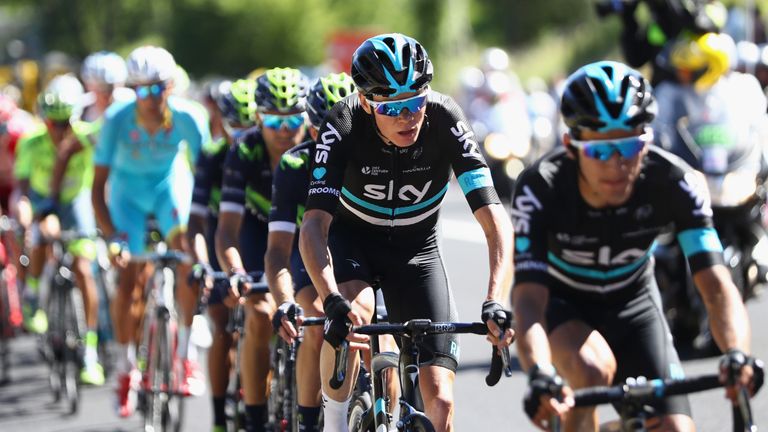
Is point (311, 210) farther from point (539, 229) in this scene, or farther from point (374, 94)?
point (539, 229)

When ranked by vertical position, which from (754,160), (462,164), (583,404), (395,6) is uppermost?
(395,6)

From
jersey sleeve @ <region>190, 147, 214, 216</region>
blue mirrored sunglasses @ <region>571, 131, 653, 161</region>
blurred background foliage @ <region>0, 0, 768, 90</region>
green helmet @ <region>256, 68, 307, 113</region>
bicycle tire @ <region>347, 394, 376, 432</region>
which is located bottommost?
bicycle tire @ <region>347, 394, 376, 432</region>

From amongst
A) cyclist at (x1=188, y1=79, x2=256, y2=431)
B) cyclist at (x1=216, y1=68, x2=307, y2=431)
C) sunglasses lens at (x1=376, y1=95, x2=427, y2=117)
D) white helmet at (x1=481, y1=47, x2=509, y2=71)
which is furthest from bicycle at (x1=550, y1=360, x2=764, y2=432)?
white helmet at (x1=481, y1=47, x2=509, y2=71)

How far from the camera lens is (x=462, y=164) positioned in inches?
249

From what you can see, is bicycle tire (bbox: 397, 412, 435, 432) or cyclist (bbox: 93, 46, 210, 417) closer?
bicycle tire (bbox: 397, 412, 435, 432)

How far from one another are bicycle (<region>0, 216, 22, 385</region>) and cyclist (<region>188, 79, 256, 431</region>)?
3701mm

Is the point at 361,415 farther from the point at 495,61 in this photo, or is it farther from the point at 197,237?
the point at 495,61

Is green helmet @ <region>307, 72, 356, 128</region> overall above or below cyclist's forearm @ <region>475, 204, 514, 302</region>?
above

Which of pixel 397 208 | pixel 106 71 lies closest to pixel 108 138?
pixel 106 71

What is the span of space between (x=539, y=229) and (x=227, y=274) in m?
2.71

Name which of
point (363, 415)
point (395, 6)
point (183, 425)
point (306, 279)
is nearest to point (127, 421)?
point (183, 425)

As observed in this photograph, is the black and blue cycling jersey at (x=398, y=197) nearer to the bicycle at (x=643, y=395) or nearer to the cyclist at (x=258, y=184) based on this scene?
the cyclist at (x=258, y=184)

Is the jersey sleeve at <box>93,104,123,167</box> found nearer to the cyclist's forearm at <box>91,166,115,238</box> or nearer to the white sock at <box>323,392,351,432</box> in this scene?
the cyclist's forearm at <box>91,166,115,238</box>

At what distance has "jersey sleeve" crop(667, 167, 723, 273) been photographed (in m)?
5.48
